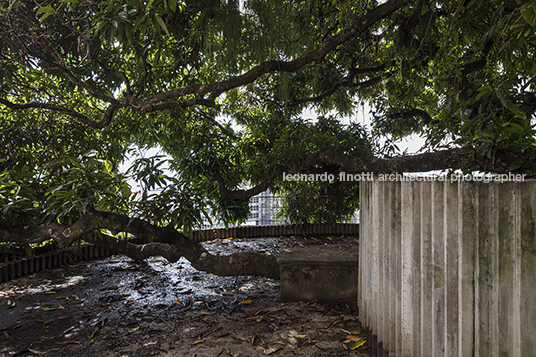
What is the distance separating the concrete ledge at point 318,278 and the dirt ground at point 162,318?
0.12 m

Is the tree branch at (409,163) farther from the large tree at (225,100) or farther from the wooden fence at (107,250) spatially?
the wooden fence at (107,250)

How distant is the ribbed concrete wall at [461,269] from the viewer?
145 centimetres

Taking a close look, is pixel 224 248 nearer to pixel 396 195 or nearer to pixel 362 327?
pixel 362 327

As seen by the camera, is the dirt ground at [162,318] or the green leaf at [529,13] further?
the dirt ground at [162,318]

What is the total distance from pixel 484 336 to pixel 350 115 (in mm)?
6532

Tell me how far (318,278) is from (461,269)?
2268 mm

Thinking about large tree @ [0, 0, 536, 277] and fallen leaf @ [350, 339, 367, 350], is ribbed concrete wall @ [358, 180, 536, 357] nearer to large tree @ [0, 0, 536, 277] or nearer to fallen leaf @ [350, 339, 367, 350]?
fallen leaf @ [350, 339, 367, 350]

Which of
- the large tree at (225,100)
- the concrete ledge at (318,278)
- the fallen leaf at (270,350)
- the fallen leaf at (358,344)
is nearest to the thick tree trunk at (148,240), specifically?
the large tree at (225,100)

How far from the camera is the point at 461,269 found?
165 cm

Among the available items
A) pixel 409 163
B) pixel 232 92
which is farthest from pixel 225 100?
pixel 409 163

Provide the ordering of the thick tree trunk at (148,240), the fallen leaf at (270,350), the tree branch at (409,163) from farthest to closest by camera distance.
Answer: the thick tree trunk at (148,240) < the fallen leaf at (270,350) < the tree branch at (409,163)

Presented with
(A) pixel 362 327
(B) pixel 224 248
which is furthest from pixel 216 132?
(A) pixel 362 327

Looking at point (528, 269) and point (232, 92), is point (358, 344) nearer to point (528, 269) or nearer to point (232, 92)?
point (528, 269)

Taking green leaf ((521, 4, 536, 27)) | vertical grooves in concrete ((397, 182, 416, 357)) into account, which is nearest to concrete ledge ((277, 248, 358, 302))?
vertical grooves in concrete ((397, 182, 416, 357))
